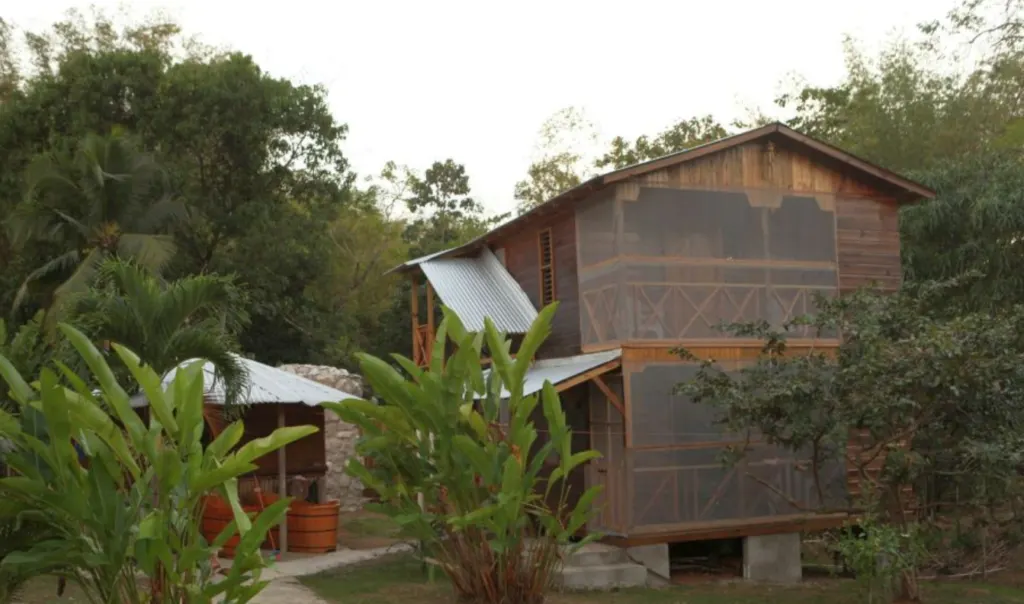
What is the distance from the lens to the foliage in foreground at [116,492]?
7.93m

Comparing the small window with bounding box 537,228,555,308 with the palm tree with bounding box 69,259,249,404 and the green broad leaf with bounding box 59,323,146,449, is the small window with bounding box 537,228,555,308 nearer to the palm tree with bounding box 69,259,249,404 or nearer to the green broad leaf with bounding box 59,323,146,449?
the palm tree with bounding box 69,259,249,404

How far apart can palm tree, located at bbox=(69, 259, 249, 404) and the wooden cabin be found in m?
5.10

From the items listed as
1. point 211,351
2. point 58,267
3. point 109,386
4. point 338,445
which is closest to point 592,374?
A: point 211,351

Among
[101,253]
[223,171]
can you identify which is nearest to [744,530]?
[101,253]

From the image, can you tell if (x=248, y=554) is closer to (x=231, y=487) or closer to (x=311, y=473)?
(x=231, y=487)

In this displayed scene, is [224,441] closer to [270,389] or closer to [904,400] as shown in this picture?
[904,400]

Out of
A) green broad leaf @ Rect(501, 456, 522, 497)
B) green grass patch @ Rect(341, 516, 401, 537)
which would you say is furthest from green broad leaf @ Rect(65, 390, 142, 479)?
green grass patch @ Rect(341, 516, 401, 537)

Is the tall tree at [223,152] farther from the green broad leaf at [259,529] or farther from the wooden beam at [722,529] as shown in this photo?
the green broad leaf at [259,529]

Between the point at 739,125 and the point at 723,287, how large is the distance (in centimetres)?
2010

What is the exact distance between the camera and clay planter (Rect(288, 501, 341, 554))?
16906 millimetres

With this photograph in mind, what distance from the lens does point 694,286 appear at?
615 inches

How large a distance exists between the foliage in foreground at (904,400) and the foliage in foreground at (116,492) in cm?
739

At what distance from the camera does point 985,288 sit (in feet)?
67.2

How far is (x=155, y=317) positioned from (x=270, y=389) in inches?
233
